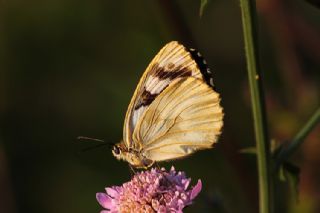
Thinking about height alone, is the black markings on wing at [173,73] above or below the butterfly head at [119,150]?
above

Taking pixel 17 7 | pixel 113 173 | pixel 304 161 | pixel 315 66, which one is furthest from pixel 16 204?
pixel 315 66

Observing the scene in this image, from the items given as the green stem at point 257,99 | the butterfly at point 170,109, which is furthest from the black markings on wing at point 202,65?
the green stem at point 257,99

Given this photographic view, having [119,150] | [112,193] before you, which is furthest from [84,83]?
[112,193]

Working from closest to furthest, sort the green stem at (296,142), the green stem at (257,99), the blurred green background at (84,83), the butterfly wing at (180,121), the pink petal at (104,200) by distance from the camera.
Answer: the green stem at (257,99)
the green stem at (296,142)
the butterfly wing at (180,121)
the pink petal at (104,200)
the blurred green background at (84,83)

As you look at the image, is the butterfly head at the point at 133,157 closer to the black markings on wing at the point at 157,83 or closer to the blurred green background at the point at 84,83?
the black markings on wing at the point at 157,83

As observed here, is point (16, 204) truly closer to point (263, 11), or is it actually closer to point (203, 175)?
point (203, 175)

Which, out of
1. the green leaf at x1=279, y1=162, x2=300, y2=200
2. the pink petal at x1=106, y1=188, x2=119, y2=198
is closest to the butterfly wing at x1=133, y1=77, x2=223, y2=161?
the pink petal at x1=106, y1=188, x2=119, y2=198

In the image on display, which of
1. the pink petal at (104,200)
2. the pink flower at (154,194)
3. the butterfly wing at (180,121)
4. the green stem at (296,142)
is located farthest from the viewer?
the pink petal at (104,200)
